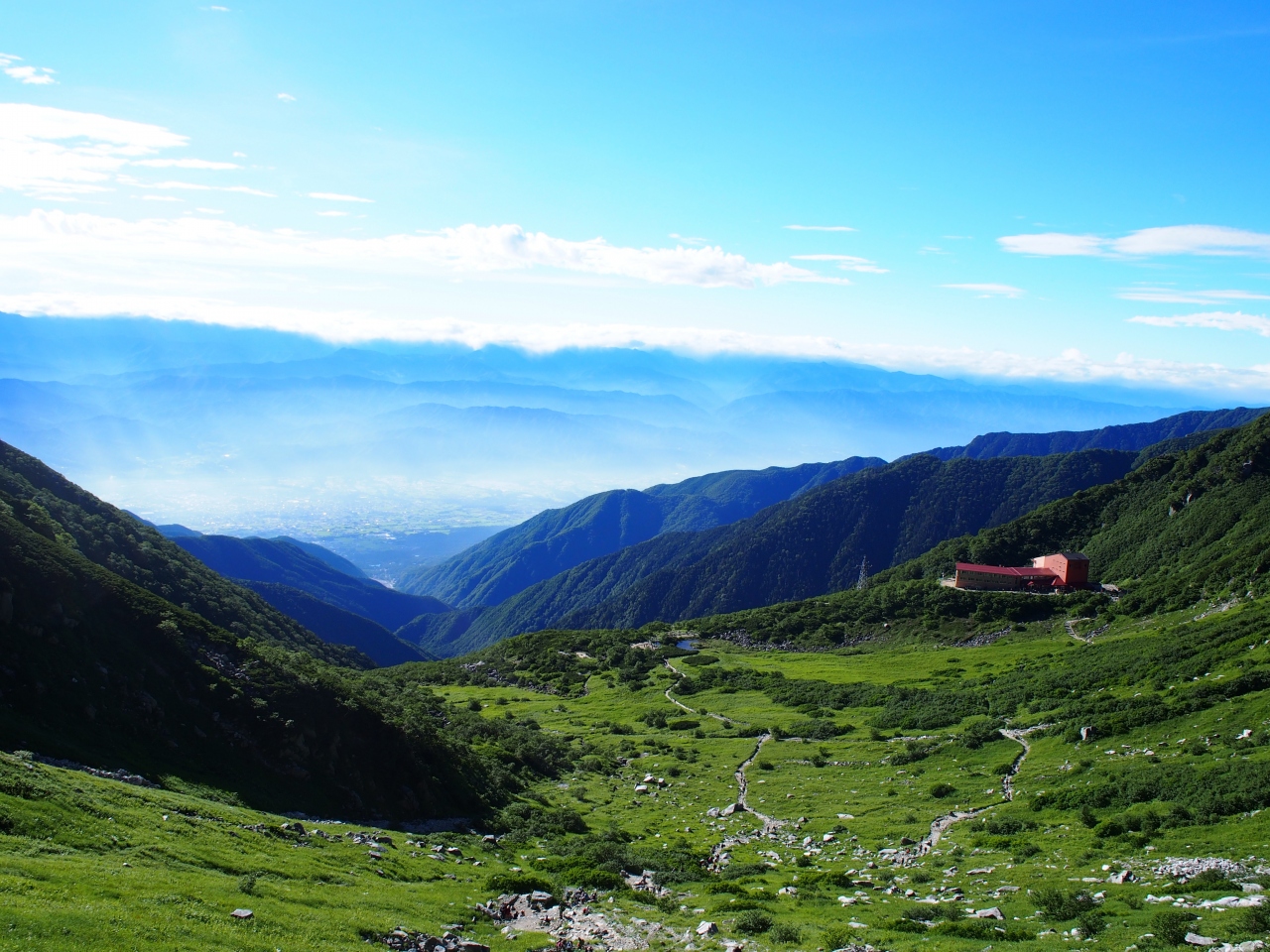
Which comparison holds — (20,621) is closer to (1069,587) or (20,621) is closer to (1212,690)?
(1212,690)

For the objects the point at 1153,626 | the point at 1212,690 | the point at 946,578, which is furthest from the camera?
the point at 946,578

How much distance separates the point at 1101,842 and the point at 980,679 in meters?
40.2

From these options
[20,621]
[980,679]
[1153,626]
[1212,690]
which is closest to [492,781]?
[20,621]

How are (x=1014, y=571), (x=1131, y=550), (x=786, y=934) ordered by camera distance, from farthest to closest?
(x=1131, y=550) < (x=1014, y=571) < (x=786, y=934)

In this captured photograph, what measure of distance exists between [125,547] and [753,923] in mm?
75538

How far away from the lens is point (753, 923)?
20.9 meters

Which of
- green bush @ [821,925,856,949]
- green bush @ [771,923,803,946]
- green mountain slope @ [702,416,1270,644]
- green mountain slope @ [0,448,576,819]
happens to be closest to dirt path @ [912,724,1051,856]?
green bush @ [821,925,856,949]

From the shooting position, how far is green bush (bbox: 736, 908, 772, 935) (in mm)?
20672

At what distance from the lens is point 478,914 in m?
21.7

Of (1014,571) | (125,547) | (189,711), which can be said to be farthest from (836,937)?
(1014,571)

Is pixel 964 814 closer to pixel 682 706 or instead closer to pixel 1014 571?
pixel 682 706

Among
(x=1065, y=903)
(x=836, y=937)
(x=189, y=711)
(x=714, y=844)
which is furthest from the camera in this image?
(x=714, y=844)

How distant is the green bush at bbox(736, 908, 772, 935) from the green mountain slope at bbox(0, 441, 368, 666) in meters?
56.0

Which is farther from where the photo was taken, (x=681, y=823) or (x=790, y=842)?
(x=681, y=823)
